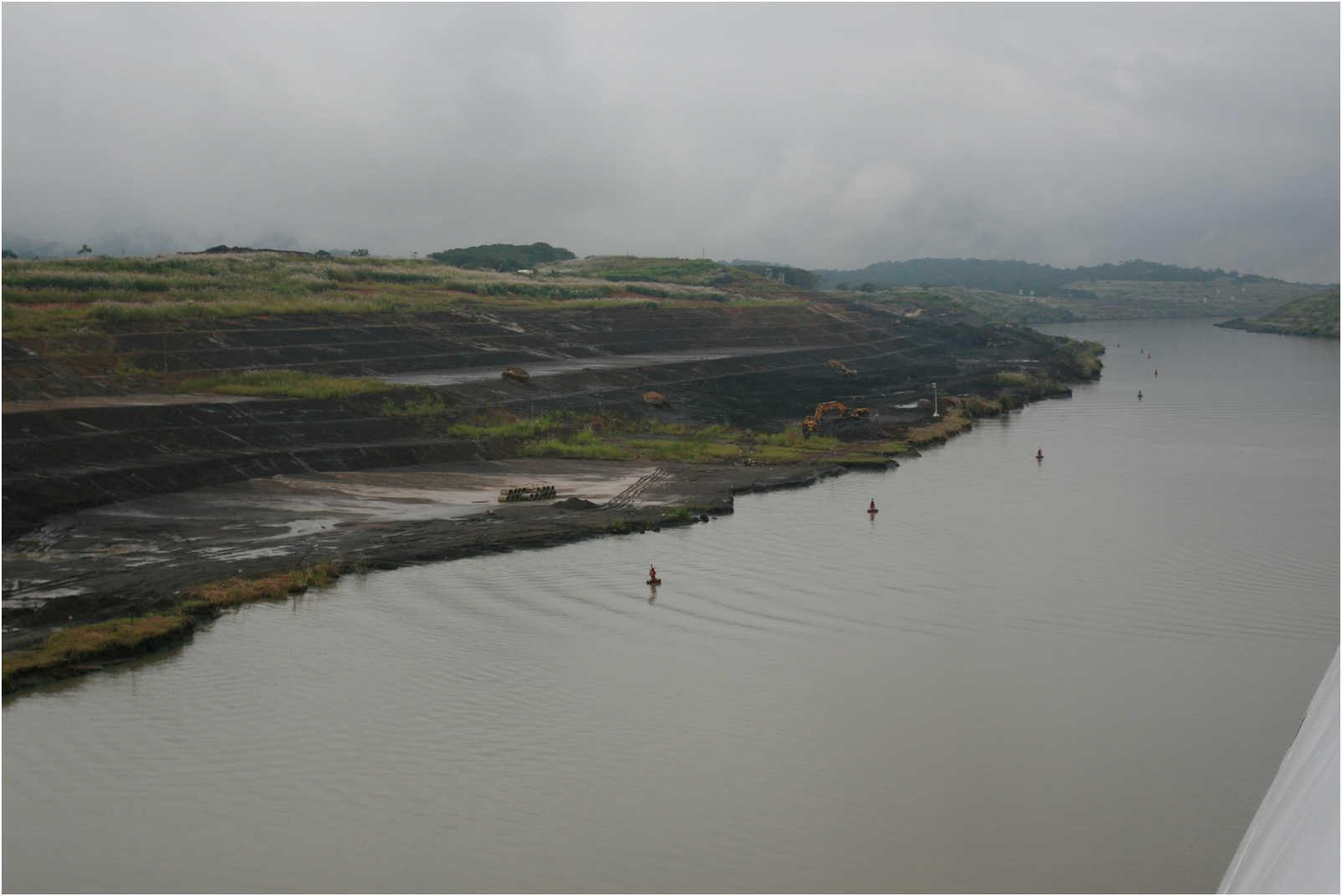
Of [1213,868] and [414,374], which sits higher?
[414,374]

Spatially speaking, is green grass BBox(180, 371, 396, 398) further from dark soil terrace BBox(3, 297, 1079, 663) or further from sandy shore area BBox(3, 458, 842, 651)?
sandy shore area BBox(3, 458, 842, 651)

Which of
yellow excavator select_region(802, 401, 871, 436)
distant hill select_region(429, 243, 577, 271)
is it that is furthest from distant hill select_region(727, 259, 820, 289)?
yellow excavator select_region(802, 401, 871, 436)

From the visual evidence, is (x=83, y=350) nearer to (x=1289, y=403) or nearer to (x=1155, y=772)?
(x=1155, y=772)

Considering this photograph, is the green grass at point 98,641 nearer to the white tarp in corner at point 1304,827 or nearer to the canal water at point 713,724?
the canal water at point 713,724

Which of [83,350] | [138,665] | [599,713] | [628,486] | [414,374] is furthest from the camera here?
[414,374]

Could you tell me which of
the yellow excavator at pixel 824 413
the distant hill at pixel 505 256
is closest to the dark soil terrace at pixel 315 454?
the yellow excavator at pixel 824 413

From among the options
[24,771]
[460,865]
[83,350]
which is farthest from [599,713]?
[83,350]

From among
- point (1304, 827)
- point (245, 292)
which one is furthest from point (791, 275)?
point (1304, 827)

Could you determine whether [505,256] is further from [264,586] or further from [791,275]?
[264,586]
